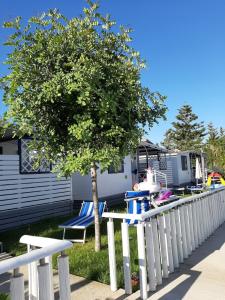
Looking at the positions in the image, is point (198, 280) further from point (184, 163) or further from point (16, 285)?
point (184, 163)

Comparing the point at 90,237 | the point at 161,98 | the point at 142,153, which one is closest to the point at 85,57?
the point at 161,98

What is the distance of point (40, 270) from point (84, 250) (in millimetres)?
4075

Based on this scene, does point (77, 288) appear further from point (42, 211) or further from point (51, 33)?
point (42, 211)

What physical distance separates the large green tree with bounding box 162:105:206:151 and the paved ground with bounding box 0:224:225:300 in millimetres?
55776

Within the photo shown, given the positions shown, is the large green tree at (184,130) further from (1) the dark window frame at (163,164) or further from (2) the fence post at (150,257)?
(2) the fence post at (150,257)

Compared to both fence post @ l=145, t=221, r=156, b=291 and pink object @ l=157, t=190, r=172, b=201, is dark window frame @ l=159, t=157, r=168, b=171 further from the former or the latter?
fence post @ l=145, t=221, r=156, b=291

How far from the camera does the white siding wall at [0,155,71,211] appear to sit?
984 cm

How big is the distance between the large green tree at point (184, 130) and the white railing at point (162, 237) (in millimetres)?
54773

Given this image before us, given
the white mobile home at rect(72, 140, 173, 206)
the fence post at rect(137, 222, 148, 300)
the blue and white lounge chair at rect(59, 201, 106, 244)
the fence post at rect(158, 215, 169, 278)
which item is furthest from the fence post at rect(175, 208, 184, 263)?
the white mobile home at rect(72, 140, 173, 206)

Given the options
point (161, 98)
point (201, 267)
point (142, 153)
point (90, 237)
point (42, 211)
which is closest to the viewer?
point (201, 267)

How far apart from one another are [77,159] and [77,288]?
208 cm

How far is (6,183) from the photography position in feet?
32.4

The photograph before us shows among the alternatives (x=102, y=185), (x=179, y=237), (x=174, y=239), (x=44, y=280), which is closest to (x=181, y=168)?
(x=102, y=185)

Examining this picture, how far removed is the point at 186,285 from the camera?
14.7ft
